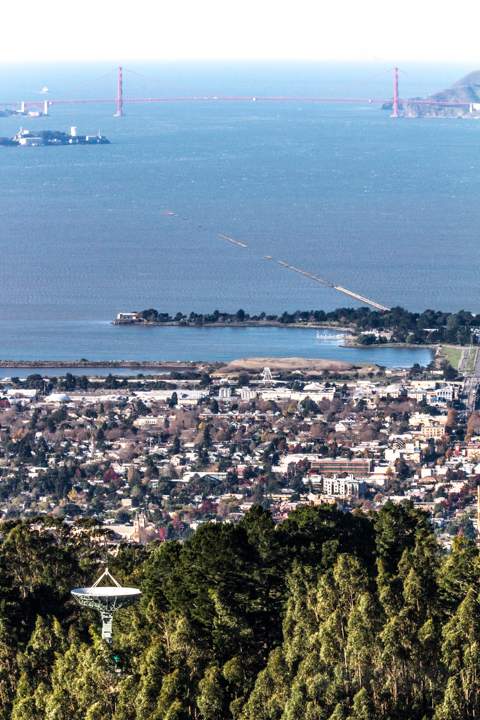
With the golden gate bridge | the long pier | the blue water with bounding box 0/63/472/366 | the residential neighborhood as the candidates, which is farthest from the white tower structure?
the golden gate bridge

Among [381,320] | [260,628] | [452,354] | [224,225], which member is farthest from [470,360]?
[260,628]

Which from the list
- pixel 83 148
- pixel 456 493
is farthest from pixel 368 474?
pixel 83 148

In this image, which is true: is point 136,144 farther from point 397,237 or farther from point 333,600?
point 333,600

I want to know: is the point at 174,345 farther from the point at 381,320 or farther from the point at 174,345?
the point at 381,320

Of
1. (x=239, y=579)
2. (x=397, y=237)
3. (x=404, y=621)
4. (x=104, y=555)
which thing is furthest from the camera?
(x=397, y=237)

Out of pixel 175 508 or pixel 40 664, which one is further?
pixel 175 508

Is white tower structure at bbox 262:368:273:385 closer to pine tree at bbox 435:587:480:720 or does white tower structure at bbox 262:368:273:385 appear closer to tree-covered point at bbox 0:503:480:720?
tree-covered point at bbox 0:503:480:720
